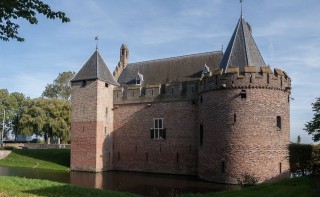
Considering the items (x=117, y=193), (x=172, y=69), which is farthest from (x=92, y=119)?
(x=117, y=193)

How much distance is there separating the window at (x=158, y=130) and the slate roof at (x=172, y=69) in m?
4.07

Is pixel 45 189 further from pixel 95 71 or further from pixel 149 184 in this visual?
pixel 95 71

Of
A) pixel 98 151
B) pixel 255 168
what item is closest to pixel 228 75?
pixel 255 168

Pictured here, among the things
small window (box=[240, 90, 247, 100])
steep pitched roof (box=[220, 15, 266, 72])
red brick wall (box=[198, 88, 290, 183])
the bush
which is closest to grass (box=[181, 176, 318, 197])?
the bush

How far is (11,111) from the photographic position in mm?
53188

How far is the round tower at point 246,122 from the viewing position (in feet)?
65.1

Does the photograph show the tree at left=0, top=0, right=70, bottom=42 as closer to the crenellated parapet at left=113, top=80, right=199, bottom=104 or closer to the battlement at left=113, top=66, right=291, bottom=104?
the battlement at left=113, top=66, right=291, bottom=104

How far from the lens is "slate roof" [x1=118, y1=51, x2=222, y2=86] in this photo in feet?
92.5

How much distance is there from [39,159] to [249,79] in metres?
20.4

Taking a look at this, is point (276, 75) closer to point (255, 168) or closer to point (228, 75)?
point (228, 75)

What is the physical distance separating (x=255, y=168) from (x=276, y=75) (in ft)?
19.7

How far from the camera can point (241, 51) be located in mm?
21891

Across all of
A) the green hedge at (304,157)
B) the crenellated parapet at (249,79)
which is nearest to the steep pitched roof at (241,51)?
the crenellated parapet at (249,79)

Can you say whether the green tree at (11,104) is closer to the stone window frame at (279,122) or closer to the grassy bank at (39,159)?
the grassy bank at (39,159)
